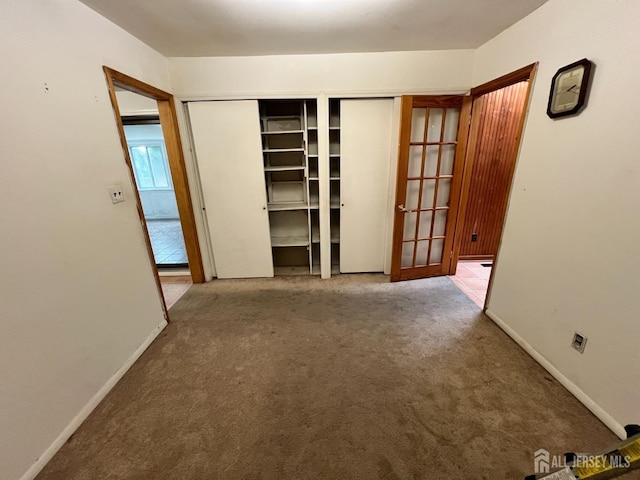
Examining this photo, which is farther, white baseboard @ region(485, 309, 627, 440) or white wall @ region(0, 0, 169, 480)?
white baseboard @ region(485, 309, 627, 440)

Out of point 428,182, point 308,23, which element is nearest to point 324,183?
point 428,182

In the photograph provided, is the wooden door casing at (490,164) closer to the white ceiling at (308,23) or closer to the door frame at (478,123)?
the door frame at (478,123)

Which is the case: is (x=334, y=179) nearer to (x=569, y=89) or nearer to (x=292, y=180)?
(x=292, y=180)

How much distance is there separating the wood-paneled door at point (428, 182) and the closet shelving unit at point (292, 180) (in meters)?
0.99

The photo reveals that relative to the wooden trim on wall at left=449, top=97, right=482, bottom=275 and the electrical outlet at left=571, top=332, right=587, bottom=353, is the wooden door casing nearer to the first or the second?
the wooden trim on wall at left=449, top=97, right=482, bottom=275

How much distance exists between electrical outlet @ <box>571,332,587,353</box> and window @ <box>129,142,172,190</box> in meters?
7.47

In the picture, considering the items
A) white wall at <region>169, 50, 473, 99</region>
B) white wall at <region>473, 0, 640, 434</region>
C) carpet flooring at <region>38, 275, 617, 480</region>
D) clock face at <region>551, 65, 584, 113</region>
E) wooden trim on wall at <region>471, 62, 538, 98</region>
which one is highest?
white wall at <region>169, 50, 473, 99</region>

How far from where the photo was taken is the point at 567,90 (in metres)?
1.52

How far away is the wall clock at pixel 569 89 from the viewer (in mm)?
1424

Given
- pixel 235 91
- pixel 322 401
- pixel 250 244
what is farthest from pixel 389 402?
pixel 235 91

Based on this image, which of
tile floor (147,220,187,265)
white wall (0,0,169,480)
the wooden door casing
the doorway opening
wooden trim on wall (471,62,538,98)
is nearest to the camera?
white wall (0,0,169,480)

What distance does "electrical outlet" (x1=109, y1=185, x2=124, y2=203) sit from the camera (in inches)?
69.5

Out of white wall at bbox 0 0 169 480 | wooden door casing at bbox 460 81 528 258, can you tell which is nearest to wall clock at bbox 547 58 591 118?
wooden door casing at bbox 460 81 528 258

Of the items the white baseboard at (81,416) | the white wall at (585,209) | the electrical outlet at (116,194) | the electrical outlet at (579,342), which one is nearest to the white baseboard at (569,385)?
the white wall at (585,209)
